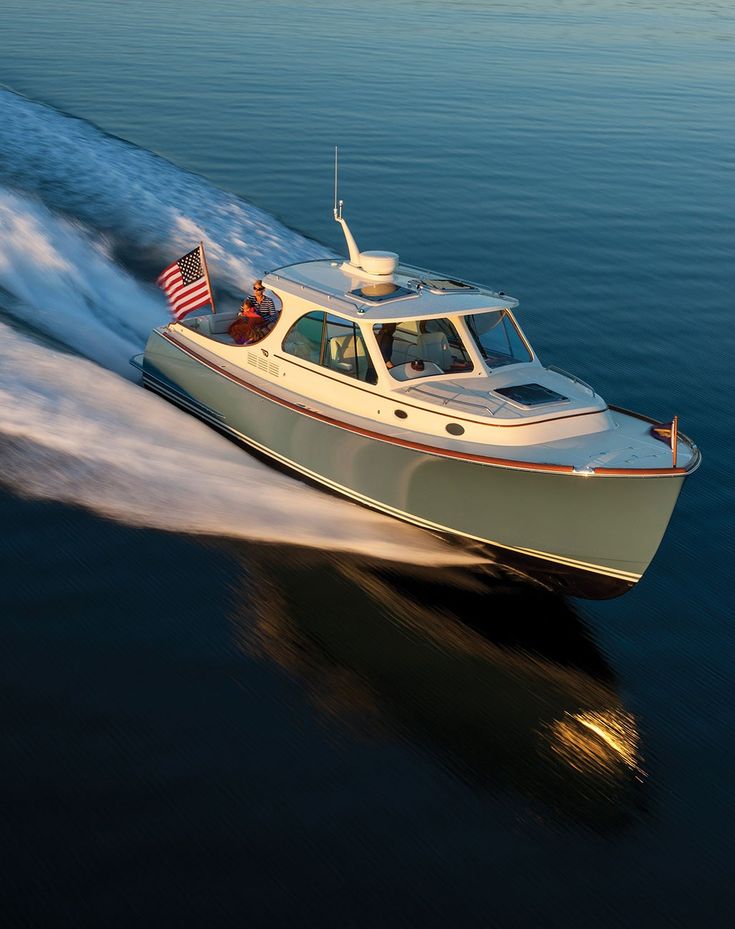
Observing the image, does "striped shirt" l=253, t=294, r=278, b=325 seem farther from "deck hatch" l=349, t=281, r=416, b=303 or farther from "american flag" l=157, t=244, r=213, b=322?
"deck hatch" l=349, t=281, r=416, b=303

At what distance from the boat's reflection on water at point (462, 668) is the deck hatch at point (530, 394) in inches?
79.8

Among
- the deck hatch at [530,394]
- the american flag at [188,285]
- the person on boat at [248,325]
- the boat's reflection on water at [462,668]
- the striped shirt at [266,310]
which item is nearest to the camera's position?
the boat's reflection on water at [462,668]

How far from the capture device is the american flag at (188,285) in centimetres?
1553

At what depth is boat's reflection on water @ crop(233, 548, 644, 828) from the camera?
9.37m

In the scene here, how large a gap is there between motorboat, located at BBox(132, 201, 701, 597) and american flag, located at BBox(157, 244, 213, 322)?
1031 millimetres

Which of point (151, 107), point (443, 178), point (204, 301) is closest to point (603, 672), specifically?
point (204, 301)

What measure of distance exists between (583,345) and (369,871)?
41.5 feet

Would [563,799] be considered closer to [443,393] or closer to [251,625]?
[251,625]

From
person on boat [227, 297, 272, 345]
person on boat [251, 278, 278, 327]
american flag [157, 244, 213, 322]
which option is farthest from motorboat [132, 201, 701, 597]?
american flag [157, 244, 213, 322]

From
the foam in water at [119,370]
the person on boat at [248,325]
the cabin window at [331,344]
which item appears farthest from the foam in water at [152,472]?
the cabin window at [331,344]

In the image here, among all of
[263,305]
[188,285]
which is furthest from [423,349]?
[188,285]

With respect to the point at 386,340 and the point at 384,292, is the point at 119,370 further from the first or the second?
the point at 386,340

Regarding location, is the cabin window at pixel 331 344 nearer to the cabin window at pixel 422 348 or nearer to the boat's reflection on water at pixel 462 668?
the cabin window at pixel 422 348

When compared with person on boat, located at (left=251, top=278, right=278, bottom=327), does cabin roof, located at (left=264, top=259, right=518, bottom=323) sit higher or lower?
higher
